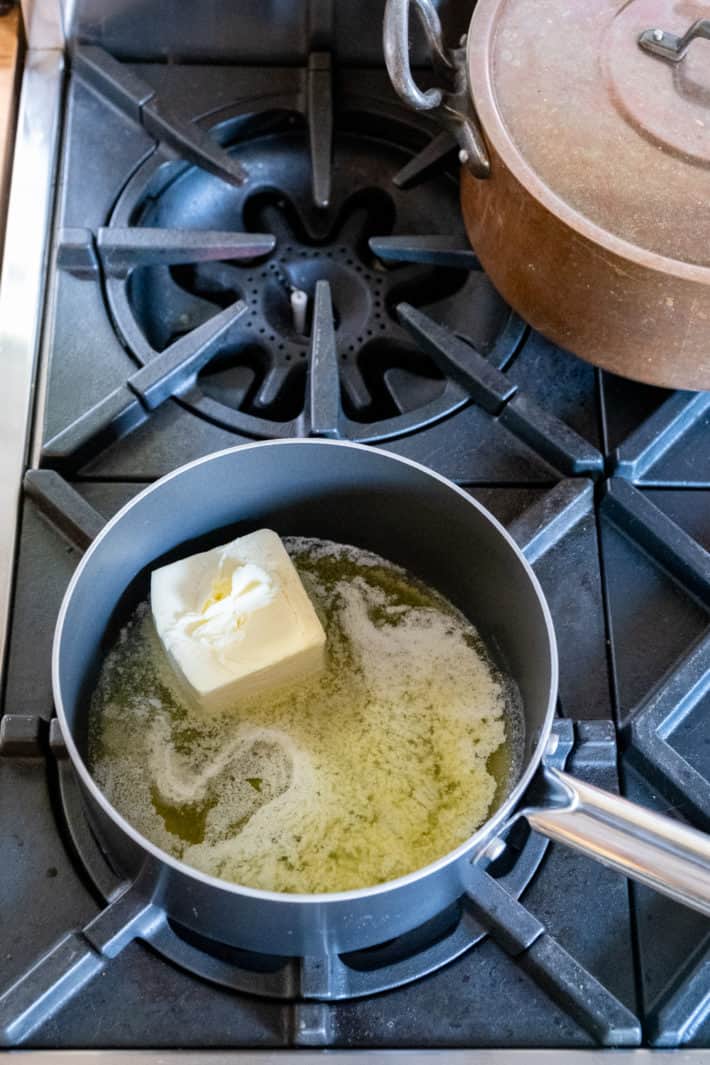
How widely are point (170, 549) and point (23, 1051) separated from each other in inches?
10.5

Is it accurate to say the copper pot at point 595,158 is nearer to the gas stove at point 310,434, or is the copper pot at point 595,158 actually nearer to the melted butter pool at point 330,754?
the gas stove at point 310,434

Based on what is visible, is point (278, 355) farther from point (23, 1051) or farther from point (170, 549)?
point (23, 1051)

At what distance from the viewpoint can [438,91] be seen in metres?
0.66

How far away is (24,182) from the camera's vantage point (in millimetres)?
762

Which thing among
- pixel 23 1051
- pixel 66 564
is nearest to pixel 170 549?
pixel 66 564

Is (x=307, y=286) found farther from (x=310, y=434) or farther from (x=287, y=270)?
(x=310, y=434)

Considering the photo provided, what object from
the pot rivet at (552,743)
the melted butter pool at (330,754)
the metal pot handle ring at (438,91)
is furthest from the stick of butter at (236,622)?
the metal pot handle ring at (438,91)

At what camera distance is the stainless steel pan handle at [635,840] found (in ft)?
1.59

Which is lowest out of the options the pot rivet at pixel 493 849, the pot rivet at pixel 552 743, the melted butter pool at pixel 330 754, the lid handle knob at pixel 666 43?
the melted butter pool at pixel 330 754

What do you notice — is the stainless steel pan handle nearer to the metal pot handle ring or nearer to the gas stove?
the gas stove

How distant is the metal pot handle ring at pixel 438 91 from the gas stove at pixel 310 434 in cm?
11

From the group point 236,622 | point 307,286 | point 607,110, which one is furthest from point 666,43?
point 236,622

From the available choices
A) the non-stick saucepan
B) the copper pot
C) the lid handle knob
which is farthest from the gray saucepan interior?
the lid handle knob

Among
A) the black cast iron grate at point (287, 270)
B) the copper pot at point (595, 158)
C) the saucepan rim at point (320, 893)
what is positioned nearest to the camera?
the saucepan rim at point (320, 893)
